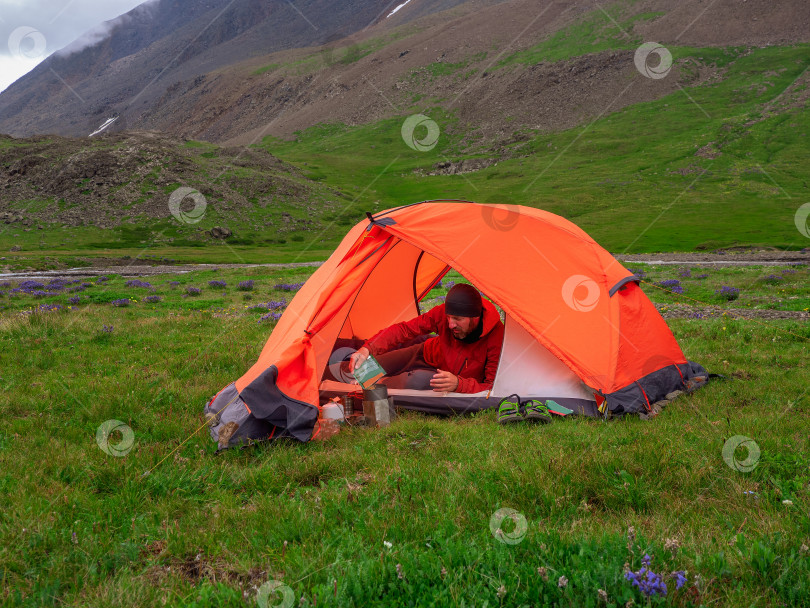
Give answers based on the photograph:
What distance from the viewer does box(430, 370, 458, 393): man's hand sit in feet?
25.2

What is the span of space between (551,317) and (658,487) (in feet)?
11.0

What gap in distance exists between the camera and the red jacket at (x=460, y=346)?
8220 millimetres

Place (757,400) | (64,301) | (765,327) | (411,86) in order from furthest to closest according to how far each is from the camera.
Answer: (411,86) < (64,301) < (765,327) < (757,400)

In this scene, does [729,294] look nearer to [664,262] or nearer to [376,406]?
[376,406]

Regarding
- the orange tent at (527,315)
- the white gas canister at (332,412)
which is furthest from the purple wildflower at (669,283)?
the white gas canister at (332,412)

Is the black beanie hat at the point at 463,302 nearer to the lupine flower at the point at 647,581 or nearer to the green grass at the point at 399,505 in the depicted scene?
the green grass at the point at 399,505

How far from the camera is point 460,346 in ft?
28.0

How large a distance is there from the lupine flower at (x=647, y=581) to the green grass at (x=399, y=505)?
71mm

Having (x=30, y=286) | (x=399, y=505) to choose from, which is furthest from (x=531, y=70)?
(x=399, y=505)

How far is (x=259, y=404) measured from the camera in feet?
20.1

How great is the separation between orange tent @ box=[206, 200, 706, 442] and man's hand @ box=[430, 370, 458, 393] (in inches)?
4.0

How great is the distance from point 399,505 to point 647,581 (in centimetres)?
198

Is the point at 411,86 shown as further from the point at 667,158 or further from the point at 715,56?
the point at 667,158

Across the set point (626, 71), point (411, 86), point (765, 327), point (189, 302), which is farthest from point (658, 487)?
point (411, 86)
